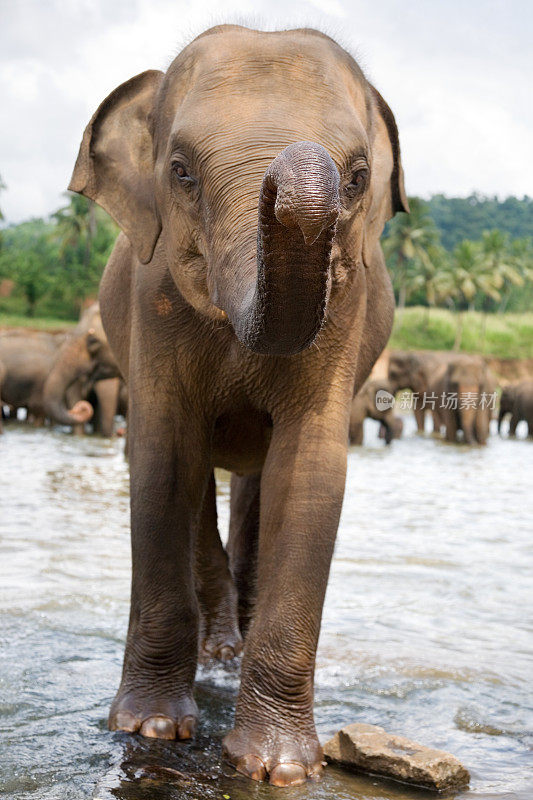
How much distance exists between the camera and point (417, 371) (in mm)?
29891

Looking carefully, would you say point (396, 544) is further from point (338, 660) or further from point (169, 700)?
point (169, 700)

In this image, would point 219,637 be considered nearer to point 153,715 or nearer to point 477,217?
point 153,715

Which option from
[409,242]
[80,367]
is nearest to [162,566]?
[80,367]

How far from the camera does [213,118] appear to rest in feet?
10.4

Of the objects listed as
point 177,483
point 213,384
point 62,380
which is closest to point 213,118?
point 213,384

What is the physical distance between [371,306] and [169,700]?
1.62 metres

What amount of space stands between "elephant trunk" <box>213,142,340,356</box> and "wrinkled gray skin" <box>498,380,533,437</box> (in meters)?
27.7

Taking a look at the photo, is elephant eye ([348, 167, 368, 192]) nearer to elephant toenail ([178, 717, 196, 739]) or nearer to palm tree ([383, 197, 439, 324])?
elephant toenail ([178, 717, 196, 739])

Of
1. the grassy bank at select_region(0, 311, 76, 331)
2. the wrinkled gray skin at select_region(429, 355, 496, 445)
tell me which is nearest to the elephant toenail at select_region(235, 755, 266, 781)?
the wrinkled gray skin at select_region(429, 355, 496, 445)

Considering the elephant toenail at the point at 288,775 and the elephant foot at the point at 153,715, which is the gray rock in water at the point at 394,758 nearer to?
the elephant toenail at the point at 288,775

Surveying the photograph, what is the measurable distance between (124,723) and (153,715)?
0.09 m

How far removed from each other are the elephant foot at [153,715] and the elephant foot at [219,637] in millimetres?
1028

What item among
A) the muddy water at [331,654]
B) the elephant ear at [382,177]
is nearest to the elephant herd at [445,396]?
the muddy water at [331,654]

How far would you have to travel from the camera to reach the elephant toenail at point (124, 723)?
3559 mm
